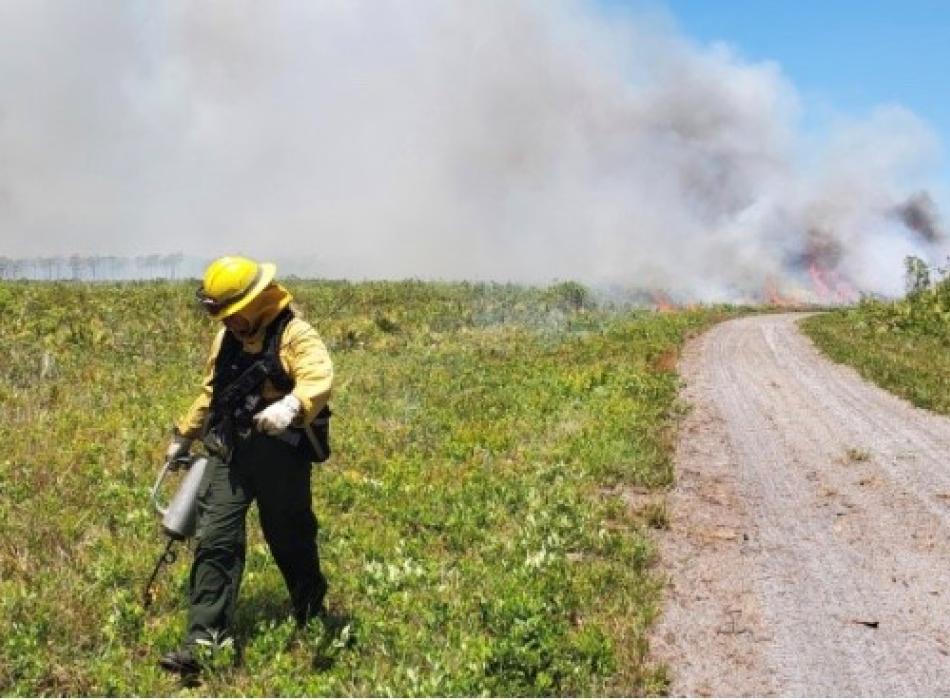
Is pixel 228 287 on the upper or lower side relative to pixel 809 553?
upper

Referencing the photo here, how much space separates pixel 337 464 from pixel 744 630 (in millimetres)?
6142

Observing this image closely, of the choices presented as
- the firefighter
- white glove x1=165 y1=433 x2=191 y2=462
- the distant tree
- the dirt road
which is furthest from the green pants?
the distant tree

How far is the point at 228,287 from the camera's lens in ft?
18.7

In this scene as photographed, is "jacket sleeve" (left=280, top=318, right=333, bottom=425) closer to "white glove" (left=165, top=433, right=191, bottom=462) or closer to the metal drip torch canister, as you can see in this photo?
the metal drip torch canister

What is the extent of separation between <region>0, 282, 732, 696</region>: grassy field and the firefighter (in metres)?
0.45

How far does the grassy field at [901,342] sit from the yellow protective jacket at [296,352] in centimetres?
1417

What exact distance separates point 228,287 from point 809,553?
6291 mm

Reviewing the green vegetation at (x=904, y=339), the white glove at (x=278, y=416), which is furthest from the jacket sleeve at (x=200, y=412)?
the green vegetation at (x=904, y=339)

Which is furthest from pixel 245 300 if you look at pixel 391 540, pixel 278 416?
pixel 391 540

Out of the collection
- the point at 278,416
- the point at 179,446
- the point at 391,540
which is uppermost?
the point at 278,416

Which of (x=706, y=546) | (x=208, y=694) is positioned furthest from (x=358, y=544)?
(x=706, y=546)

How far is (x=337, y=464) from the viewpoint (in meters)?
11.4

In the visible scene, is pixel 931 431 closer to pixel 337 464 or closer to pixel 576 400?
pixel 576 400

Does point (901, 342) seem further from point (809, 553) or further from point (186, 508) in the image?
point (186, 508)
